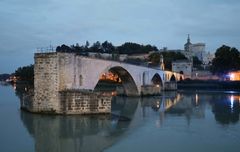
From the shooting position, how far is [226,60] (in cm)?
7794

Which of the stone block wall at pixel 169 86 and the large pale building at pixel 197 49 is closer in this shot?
the stone block wall at pixel 169 86

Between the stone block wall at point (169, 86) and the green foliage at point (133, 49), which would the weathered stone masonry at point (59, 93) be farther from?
the green foliage at point (133, 49)

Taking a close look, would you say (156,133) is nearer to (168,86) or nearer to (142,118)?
(142,118)

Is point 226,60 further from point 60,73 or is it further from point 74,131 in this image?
point 74,131

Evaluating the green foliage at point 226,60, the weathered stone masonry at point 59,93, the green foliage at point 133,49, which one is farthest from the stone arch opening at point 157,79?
the green foliage at point 133,49

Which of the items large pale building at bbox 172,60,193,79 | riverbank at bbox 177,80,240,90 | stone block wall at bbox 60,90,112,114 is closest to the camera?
stone block wall at bbox 60,90,112,114

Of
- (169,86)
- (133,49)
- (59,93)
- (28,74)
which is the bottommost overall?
(59,93)

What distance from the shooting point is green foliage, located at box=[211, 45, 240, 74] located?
77.9m

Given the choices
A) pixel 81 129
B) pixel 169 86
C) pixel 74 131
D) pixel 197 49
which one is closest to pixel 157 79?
pixel 169 86

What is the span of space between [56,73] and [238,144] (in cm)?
1339

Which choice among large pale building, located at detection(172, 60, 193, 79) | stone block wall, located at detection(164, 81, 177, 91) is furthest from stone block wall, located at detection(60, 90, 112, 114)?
large pale building, located at detection(172, 60, 193, 79)

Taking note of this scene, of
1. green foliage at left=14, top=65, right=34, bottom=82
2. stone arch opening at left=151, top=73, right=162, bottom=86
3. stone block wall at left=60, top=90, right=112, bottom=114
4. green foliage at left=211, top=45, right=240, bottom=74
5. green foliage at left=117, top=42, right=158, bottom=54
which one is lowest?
stone block wall at left=60, top=90, right=112, bottom=114

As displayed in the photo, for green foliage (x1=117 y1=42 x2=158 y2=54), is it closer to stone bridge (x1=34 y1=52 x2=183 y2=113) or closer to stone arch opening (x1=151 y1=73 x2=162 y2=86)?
stone arch opening (x1=151 y1=73 x2=162 y2=86)

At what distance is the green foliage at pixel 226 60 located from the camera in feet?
255
